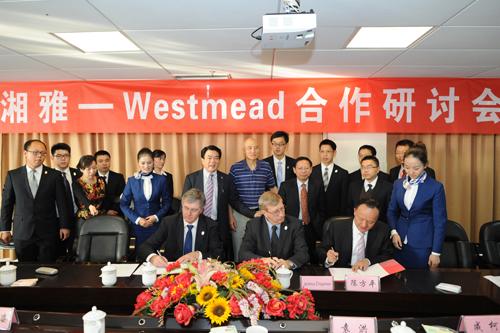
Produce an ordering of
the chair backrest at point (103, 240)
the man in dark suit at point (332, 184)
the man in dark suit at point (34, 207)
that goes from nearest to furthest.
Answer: the chair backrest at point (103, 240) → the man in dark suit at point (34, 207) → the man in dark suit at point (332, 184)

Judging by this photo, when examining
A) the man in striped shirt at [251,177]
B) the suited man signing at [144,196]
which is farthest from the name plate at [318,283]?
the suited man signing at [144,196]

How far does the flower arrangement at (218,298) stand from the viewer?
1.34 metres

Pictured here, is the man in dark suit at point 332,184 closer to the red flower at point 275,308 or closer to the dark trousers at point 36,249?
the red flower at point 275,308

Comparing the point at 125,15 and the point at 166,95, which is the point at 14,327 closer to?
the point at 125,15

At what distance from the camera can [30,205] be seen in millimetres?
2955

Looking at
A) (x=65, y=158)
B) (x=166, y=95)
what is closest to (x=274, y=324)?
(x=65, y=158)

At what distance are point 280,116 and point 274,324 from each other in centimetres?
293

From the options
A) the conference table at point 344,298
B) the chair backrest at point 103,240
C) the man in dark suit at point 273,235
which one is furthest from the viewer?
the chair backrest at point 103,240

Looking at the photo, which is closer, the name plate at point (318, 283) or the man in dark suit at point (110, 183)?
the name plate at point (318, 283)

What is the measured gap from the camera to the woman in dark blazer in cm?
244

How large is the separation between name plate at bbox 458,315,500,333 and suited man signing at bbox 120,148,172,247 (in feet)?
7.58

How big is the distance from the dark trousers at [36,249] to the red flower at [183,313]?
211cm

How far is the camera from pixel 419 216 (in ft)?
8.28

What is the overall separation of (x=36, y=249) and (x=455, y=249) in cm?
312
